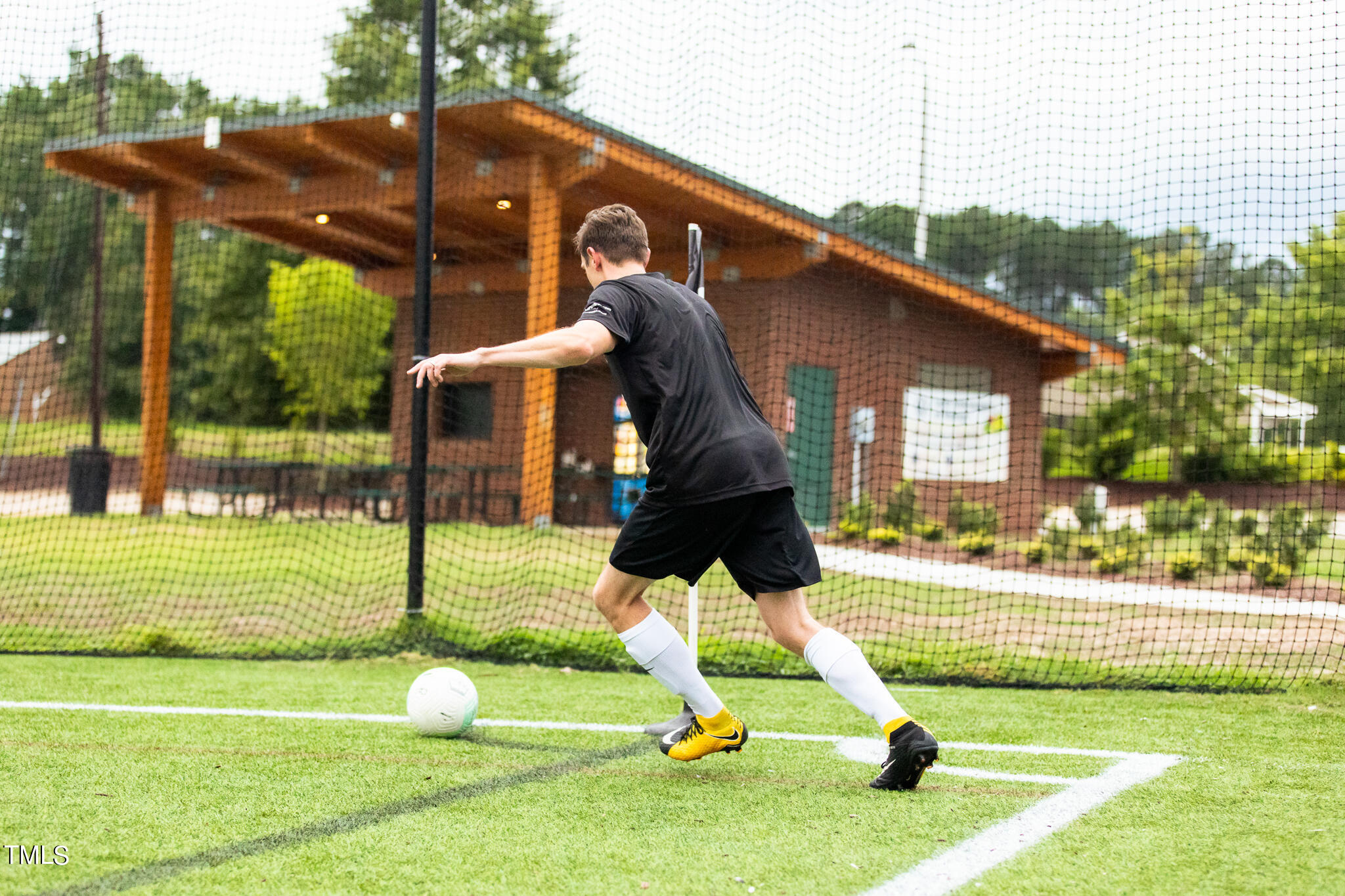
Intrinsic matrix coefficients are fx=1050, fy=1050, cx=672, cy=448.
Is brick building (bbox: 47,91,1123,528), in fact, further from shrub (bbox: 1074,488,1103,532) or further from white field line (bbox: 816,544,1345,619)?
white field line (bbox: 816,544,1345,619)

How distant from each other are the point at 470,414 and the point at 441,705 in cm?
1305

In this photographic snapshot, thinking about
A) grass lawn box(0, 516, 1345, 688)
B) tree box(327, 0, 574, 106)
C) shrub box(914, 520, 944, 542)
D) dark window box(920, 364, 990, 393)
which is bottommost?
grass lawn box(0, 516, 1345, 688)

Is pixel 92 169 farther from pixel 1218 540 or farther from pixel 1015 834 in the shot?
pixel 1015 834

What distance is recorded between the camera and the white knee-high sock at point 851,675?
10.3 feet

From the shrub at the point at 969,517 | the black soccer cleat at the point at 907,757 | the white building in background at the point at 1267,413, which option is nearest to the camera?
the black soccer cleat at the point at 907,757

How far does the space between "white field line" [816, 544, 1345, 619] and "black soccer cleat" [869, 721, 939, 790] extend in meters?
4.27

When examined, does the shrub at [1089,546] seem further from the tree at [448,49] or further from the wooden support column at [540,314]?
the tree at [448,49]

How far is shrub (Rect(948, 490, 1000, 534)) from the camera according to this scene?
466 inches

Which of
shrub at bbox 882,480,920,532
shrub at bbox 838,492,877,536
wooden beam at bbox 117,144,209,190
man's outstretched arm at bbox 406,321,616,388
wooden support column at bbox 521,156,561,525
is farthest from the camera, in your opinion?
wooden beam at bbox 117,144,209,190

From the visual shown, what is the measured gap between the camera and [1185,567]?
31.6ft

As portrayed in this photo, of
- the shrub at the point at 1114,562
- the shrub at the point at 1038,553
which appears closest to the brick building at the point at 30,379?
the shrub at the point at 1038,553

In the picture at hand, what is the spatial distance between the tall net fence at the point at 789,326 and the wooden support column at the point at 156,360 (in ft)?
0.17

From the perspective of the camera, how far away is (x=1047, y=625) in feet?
23.4

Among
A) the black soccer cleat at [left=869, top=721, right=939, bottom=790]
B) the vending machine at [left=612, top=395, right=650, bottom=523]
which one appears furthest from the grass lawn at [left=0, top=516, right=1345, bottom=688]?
the black soccer cleat at [left=869, top=721, right=939, bottom=790]
